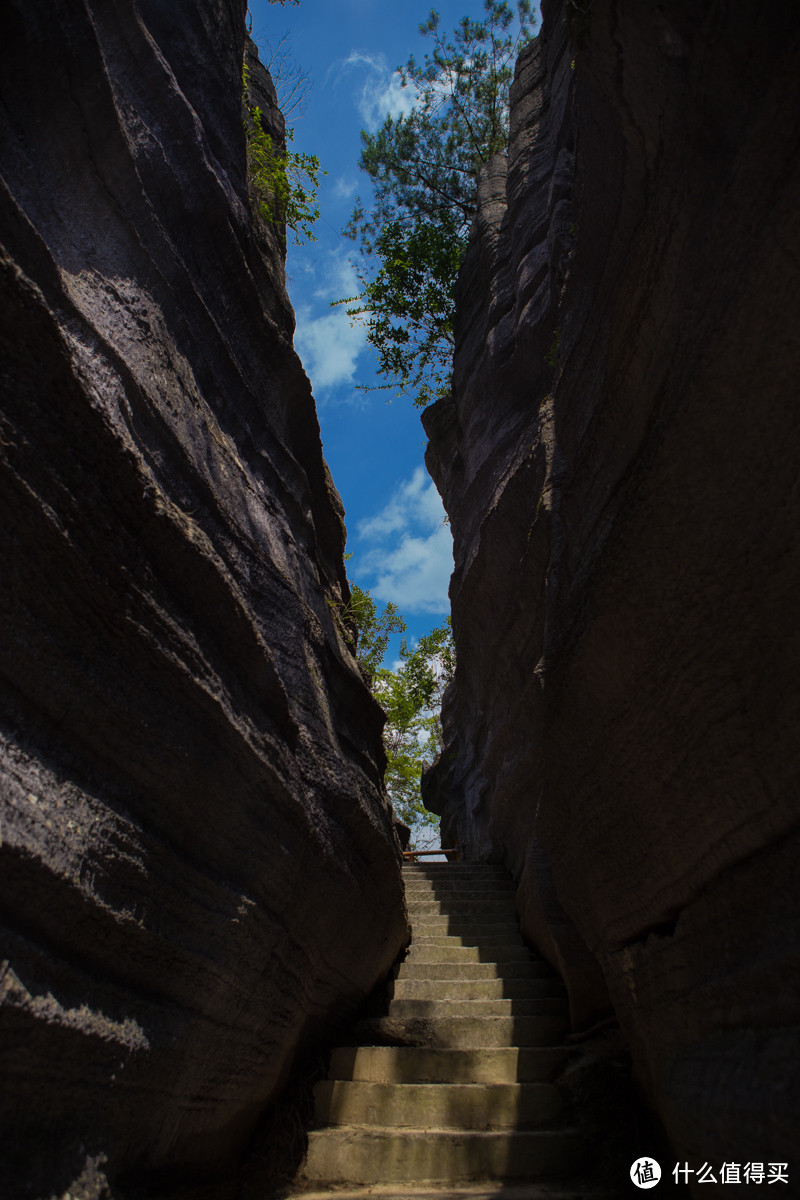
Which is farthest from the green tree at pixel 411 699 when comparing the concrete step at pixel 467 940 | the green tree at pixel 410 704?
the concrete step at pixel 467 940

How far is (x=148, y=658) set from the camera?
115 inches

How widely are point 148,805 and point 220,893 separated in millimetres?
759

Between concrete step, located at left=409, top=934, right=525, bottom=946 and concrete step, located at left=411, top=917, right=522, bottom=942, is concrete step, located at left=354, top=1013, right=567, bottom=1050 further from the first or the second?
concrete step, located at left=411, top=917, right=522, bottom=942

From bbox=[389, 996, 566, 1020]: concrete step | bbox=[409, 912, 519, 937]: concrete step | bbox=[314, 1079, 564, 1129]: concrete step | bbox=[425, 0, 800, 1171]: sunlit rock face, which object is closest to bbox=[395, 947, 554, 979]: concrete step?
bbox=[389, 996, 566, 1020]: concrete step

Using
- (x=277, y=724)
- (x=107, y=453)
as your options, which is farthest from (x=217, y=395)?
(x=277, y=724)

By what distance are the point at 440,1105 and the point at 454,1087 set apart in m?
0.15

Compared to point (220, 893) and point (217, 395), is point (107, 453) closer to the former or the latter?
point (217, 395)

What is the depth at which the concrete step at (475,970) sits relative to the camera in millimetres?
6281

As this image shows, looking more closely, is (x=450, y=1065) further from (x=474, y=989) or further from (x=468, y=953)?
(x=468, y=953)

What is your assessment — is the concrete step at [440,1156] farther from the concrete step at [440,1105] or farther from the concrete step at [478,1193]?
the concrete step at [440,1105]

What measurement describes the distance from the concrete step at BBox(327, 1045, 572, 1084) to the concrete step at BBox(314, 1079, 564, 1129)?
0.30 m

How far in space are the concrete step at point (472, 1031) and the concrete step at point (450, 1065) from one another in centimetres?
13

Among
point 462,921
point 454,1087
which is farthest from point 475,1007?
point 462,921

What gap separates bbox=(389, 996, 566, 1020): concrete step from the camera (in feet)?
18.6
